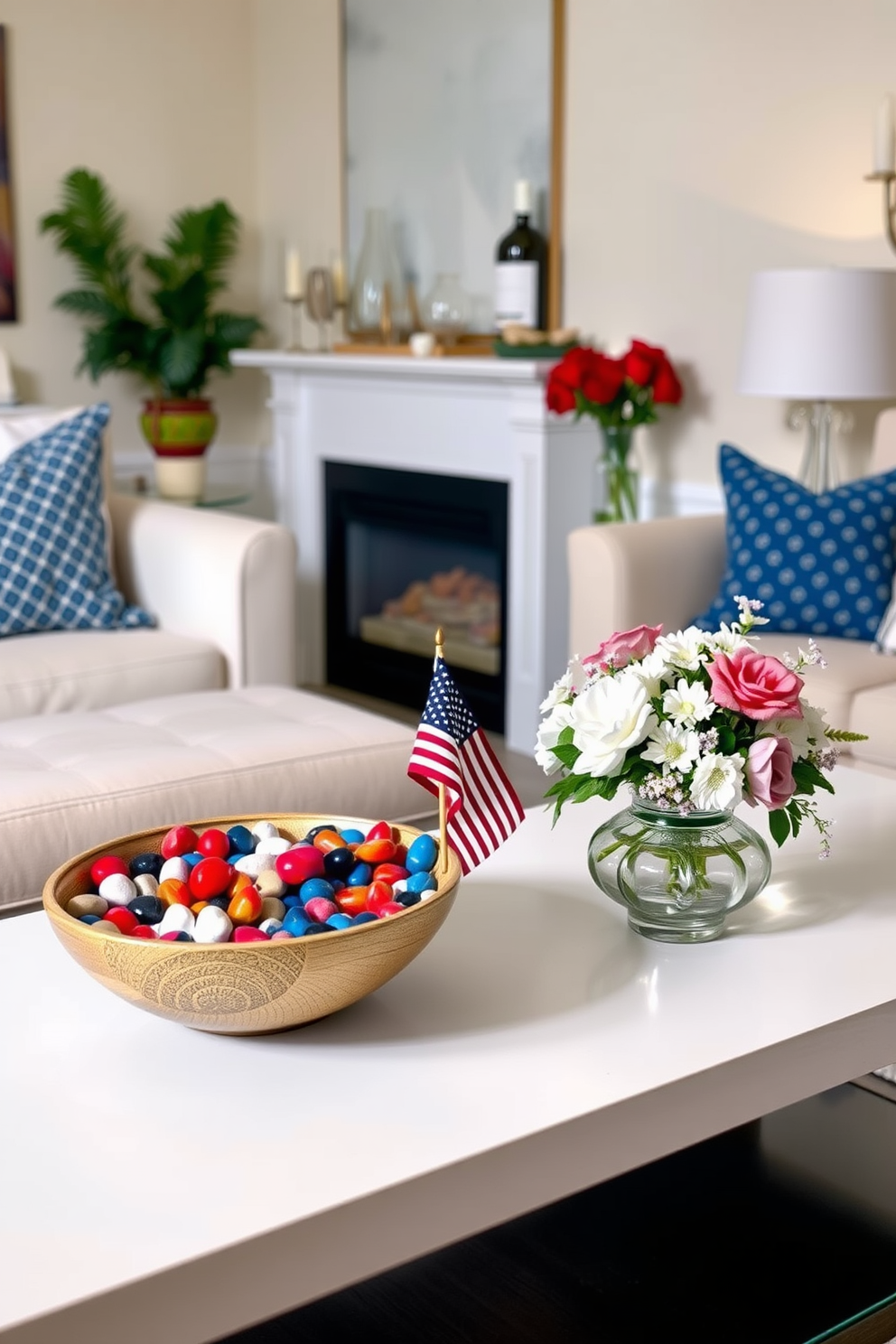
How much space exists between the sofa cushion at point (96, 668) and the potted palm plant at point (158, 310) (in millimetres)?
1755

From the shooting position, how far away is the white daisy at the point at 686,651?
1395 mm

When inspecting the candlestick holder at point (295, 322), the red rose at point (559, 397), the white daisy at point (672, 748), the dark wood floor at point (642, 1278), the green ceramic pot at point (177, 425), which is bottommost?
the dark wood floor at point (642, 1278)

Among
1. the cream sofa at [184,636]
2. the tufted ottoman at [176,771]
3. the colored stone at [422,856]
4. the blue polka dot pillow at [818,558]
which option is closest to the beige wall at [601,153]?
the blue polka dot pillow at [818,558]

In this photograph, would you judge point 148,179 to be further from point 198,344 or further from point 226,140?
point 198,344

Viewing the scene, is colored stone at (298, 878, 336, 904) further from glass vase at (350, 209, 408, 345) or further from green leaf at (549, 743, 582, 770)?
glass vase at (350, 209, 408, 345)

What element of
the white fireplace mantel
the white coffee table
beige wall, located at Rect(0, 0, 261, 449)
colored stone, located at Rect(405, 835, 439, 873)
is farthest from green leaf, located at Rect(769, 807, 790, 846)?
beige wall, located at Rect(0, 0, 261, 449)

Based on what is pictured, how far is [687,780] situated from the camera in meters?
1.36

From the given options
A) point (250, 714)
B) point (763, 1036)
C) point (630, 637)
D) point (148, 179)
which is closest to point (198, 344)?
point (148, 179)

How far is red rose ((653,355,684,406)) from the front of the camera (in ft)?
11.3

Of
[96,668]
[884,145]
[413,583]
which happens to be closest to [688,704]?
[96,668]

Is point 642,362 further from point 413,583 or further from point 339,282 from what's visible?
point 339,282

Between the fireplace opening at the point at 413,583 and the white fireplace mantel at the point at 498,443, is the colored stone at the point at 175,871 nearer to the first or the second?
the white fireplace mantel at the point at 498,443

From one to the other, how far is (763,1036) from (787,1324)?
0.27 metres

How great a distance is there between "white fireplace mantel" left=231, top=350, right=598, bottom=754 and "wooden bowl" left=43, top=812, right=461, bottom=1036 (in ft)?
8.42
